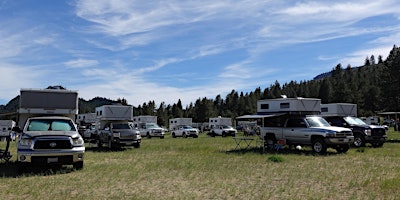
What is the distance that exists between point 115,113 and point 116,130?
4.85 m

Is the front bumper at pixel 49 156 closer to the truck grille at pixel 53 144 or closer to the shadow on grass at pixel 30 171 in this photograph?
the truck grille at pixel 53 144

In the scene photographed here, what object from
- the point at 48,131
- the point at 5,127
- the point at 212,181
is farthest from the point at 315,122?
the point at 5,127

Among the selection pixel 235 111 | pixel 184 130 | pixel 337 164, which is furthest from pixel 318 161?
pixel 235 111

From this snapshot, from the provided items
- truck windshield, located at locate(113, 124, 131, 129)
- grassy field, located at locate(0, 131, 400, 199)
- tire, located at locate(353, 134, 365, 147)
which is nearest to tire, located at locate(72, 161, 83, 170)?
grassy field, located at locate(0, 131, 400, 199)

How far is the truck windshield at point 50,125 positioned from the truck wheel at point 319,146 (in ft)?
35.6

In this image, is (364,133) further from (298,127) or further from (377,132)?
(298,127)

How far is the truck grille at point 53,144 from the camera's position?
449 inches

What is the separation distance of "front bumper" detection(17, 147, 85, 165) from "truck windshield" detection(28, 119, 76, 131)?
1.47m

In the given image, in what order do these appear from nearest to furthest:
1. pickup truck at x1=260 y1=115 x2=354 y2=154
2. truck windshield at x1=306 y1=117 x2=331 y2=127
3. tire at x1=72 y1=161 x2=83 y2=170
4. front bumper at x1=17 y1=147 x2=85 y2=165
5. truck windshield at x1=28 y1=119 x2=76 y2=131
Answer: front bumper at x1=17 y1=147 x2=85 y2=165, tire at x1=72 y1=161 x2=83 y2=170, truck windshield at x1=28 y1=119 x2=76 y2=131, pickup truck at x1=260 y1=115 x2=354 y2=154, truck windshield at x1=306 y1=117 x2=331 y2=127

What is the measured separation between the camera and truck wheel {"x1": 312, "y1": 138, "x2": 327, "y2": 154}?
57.3 feet

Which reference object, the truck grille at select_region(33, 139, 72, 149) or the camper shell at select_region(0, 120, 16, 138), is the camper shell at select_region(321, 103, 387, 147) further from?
the camper shell at select_region(0, 120, 16, 138)

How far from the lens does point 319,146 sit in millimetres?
17625

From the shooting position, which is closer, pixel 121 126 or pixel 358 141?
pixel 358 141

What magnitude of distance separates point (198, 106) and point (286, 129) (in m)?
79.9
